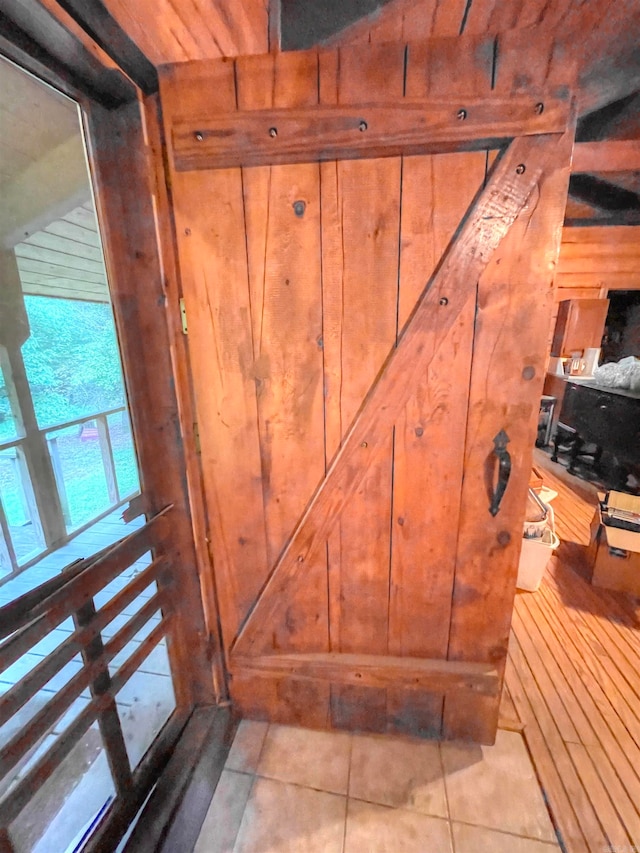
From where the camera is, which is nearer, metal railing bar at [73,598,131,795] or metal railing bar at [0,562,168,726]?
metal railing bar at [0,562,168,726]

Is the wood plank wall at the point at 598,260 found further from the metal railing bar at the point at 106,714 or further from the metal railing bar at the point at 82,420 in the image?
the metal railing bar at the point at 82,420

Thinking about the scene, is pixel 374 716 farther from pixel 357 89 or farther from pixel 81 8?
pixel 81 8

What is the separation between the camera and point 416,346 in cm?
97

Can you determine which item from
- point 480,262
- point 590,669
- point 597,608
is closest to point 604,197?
point 480,262

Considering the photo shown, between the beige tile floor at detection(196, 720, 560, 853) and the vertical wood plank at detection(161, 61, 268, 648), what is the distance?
520 millimetres

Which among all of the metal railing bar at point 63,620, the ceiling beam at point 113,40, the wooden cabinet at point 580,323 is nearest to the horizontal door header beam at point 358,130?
the ceiling beam at point 113,40

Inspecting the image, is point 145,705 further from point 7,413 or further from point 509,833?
point 7,413

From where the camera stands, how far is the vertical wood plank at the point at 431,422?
821 mm

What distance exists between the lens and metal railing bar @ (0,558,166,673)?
73cm

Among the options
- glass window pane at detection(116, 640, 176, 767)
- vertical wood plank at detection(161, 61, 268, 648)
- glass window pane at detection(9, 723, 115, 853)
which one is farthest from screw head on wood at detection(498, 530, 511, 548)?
glass window pane at detection(9, 723, 115, 853)

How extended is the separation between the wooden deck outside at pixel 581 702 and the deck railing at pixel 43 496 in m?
2.99

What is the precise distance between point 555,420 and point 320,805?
14.7 feet

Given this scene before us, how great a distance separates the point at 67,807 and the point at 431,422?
1783mm

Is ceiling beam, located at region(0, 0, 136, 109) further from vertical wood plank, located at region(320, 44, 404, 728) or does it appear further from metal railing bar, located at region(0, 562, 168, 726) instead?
metal railing bar, located at region(0, 562, 168, 726)
